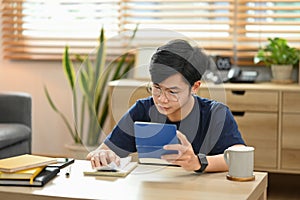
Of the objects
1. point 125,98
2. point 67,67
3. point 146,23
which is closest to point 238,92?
point 146,23

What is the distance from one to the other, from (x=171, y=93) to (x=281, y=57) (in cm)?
207

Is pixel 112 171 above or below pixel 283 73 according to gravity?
below

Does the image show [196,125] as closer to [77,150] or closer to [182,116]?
[182,116]

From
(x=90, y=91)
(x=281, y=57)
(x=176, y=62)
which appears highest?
(x=176, y=62)

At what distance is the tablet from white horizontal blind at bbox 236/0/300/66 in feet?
7.66

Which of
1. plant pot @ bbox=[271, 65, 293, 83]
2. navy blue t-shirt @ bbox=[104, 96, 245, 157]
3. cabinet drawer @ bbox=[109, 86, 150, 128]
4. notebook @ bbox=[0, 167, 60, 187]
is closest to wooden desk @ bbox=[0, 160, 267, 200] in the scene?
notebook @ bbox=[0, 167, 60, 187]

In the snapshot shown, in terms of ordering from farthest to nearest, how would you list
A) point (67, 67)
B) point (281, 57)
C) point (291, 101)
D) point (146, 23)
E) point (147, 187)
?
point (146, 23), point (67, 67), point (281, 57), point (291, 101), point (147, 187)

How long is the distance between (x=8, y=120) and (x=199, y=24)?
4.74 feet

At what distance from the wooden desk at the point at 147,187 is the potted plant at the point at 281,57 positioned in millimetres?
2001

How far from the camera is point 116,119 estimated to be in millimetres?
2422

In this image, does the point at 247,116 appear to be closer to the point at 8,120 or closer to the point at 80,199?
the point at 8,120

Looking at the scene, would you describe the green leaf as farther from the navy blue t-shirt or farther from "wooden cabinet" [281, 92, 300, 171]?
the navy blue t-shirt

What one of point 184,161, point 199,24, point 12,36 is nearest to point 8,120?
point 12,36

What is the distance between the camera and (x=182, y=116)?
7.61ft
